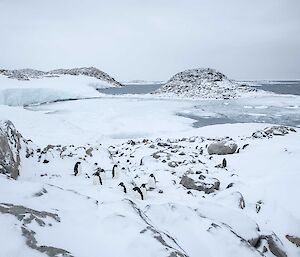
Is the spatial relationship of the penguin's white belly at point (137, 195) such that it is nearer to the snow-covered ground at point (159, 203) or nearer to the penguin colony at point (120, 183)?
the penguin colony at point (120, 183)

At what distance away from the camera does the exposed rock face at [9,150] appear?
615 cm

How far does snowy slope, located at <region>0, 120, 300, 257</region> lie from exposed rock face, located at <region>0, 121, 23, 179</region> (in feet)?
0.76

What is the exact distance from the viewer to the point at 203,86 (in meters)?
55.6

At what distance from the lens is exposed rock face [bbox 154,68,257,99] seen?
2015 inches

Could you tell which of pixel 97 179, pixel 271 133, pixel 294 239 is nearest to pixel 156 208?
pixel 294 239

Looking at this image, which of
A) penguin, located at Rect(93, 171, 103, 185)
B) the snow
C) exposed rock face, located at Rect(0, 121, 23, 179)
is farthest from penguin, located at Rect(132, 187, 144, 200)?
the snow

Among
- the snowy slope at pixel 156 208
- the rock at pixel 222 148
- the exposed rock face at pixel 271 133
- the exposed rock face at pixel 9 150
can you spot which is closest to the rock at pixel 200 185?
the snowy slope at pixel 156 208

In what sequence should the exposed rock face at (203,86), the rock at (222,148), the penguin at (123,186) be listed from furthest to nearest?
1. the exposed rock face at (203,86)
2. the rock at (222,148)
3. the penguin at (123,186)

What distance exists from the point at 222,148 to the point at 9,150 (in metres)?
8.08

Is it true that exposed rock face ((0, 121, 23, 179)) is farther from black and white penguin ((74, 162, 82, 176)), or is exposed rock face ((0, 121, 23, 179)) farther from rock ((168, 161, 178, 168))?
rock ((168, 161, 178, 168))

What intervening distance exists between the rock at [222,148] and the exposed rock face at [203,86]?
37.6 meters

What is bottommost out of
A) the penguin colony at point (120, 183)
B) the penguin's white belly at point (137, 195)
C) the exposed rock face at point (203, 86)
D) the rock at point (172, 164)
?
the rock at point (172, 164)

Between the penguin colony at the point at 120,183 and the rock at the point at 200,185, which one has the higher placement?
the penguin colony at the point at 120,183

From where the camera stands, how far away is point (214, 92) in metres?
52.0
